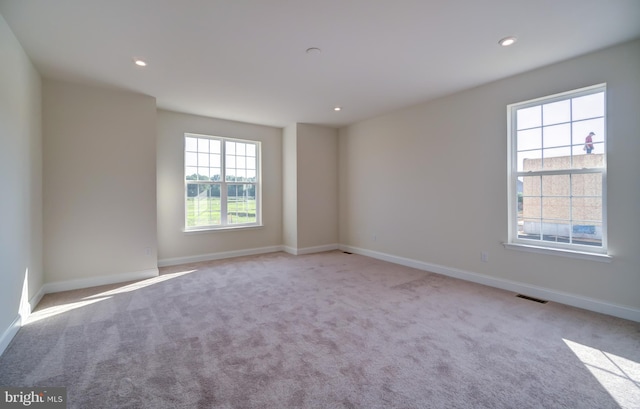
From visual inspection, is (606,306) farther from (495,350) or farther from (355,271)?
(355,271)

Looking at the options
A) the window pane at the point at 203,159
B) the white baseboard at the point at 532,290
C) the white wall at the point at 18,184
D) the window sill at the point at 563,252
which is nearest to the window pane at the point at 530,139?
the window sill at the point at 563,252

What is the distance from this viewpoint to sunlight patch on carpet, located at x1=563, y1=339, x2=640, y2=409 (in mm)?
1692

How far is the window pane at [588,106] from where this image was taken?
2980 mm

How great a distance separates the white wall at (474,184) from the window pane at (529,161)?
20 centimetres

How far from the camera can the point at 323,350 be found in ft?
7.22

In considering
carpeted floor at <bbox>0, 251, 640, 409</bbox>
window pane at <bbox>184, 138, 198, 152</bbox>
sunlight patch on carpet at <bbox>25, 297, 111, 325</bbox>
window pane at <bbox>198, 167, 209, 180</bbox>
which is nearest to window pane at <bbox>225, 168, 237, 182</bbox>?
window pane at <bbox>198, 167, 209, 180</bbox>

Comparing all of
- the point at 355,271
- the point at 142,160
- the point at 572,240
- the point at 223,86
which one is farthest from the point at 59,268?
the point at 572,240

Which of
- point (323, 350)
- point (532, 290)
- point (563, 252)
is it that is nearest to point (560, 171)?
point (563, 252)

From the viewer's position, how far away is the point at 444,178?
4.29 meters

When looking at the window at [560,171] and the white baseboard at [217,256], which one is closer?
the window at [560,171]

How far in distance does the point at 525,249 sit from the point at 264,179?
4.55 metres

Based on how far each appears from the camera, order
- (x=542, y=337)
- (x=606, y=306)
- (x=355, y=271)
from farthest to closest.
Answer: (x=355, y=271)
(x=606, y=306)
(x=542, y=337)

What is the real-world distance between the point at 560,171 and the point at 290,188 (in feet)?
14.1

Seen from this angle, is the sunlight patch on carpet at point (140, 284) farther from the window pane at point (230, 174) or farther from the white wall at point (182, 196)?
the window pane at point (230, 174)
